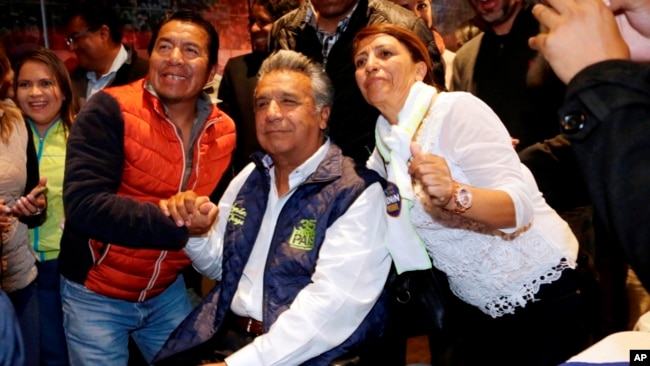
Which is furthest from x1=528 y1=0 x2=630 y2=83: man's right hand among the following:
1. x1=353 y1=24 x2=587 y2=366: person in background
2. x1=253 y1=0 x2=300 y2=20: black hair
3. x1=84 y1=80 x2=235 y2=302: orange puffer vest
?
x1=253 y1=0 x2=300 y2=20: black hair

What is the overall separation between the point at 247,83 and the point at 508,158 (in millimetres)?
1868

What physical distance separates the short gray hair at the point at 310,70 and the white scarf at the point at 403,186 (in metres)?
0.39

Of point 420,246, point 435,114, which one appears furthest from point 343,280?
point 435,114

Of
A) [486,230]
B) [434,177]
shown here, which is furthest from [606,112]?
[486,230]

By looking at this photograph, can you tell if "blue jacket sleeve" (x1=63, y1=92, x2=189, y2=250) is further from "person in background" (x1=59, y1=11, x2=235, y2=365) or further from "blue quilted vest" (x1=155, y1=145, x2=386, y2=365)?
"blue quilted vest" (x1=155, y1=145, x2=386, y2=365)

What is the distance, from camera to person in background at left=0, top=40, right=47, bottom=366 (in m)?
2.76

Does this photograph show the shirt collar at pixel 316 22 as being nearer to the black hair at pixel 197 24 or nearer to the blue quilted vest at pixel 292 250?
the black hair at pixel 197 24

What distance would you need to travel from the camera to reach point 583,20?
2.85 feet

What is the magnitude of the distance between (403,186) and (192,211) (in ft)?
2.44

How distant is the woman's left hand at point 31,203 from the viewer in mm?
2629

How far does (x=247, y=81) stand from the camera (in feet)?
11.3

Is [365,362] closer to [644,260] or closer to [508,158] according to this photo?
[508,158]

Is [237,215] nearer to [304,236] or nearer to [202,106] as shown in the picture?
[304,236]

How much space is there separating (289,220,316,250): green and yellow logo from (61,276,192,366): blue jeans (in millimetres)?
748
